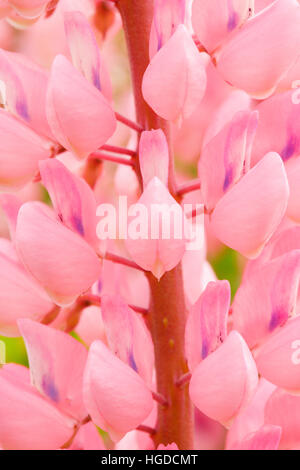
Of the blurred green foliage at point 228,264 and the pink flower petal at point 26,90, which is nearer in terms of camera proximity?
the pink flower petal at point 26,90

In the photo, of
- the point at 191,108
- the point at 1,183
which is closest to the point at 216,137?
the point at 191,108

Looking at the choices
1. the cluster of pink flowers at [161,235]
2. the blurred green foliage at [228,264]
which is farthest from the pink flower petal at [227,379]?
the blurred green foliage at [228,264]

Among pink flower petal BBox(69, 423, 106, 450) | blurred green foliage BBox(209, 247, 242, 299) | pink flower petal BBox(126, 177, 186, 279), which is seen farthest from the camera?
blurred green foliage BBox(209, 247, 242, 299)

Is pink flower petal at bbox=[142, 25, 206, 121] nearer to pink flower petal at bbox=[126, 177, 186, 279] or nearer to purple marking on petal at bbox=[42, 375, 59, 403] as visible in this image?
pink flower petal at bbox=[126, 177, 186, 279]

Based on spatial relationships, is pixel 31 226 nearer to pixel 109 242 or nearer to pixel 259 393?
pixel 109 242

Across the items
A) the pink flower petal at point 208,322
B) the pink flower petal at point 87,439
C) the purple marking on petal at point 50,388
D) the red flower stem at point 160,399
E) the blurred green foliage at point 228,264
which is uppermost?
the pink flower petal at point 208,322

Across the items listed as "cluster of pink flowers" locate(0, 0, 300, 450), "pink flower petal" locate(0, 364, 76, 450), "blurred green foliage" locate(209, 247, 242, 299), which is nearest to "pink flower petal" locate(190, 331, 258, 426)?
"cluster of pink flowers" locate(0, 0, 300, 450)

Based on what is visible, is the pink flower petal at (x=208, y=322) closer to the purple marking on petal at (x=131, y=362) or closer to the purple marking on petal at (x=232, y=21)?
the purple marking on petal at (x=131, y=362)
